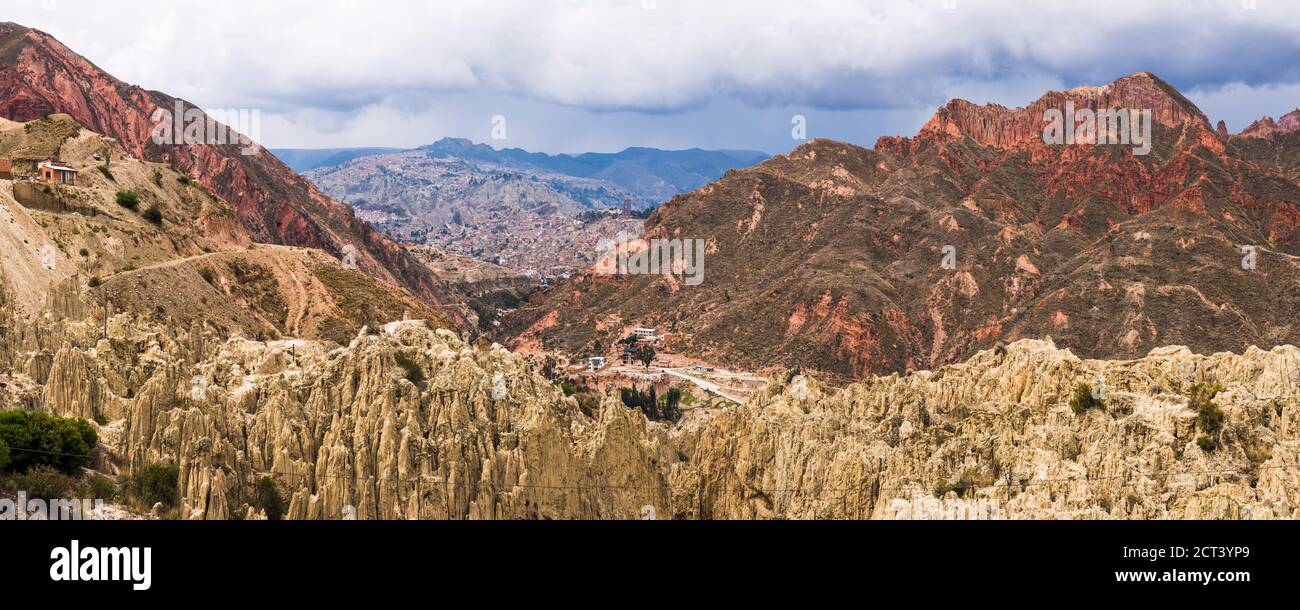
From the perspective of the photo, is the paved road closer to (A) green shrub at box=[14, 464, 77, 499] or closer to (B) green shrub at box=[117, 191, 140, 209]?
(B) green shrub at box=[117, 191, 140, 209]

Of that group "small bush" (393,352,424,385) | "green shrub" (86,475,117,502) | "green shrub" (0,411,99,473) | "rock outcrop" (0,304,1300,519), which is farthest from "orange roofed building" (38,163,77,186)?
"green shrub" (86,475,117,502)

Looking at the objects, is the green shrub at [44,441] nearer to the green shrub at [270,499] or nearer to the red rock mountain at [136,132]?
the green shrub at [270,499]

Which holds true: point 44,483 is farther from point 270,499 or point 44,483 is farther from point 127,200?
point 127,200

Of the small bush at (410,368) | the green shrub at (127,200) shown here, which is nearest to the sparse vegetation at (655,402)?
A: the green shrub at (127,200)

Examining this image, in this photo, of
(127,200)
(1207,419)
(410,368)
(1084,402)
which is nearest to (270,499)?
(410,368)
